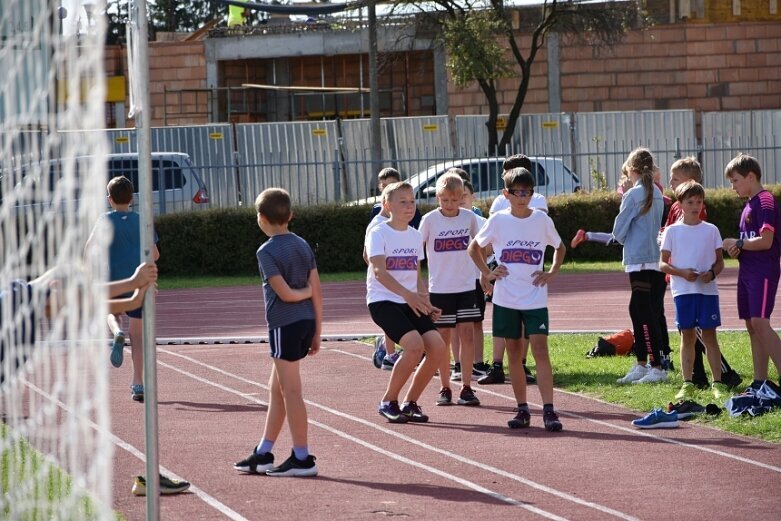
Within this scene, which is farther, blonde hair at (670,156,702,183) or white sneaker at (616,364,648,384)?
white sneaker at (616,364,648,384)

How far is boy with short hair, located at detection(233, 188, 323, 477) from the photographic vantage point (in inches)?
291

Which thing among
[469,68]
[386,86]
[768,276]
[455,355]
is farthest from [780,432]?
[386,86]

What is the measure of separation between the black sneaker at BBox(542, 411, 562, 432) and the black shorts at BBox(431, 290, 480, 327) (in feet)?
4.29

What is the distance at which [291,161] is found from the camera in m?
26.5

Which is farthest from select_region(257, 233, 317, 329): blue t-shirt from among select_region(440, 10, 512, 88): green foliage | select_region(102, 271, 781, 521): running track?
select_region(440, 10, 512, 88): green foliage

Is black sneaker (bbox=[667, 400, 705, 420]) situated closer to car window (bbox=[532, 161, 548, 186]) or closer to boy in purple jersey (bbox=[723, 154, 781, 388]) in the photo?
boy in purple jersey (bbox=[723, 154, 781, 388])

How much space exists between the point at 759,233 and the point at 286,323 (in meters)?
3.54

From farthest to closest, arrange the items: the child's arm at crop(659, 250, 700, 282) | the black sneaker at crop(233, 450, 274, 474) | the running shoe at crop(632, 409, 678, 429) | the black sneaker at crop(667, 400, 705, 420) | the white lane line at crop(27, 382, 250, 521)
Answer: the child's arm at crop(659, 250, 700, 282) < the black sneaker at crop(667, 400, 705, 420) < the running shoe at crop(632, 409, 678, 429) < the black sneaker at crop(233, 450, 274, 474) < the white lane line at crop(27, 382, 250, 521)

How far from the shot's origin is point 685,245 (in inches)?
371

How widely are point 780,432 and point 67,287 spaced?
497 cm

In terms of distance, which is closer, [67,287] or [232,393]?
[67,287]

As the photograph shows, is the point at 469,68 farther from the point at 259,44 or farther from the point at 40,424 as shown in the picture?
the point at 40,424

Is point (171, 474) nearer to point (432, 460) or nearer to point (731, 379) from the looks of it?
point (432, 460)

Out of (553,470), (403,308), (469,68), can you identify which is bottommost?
(553,470)
